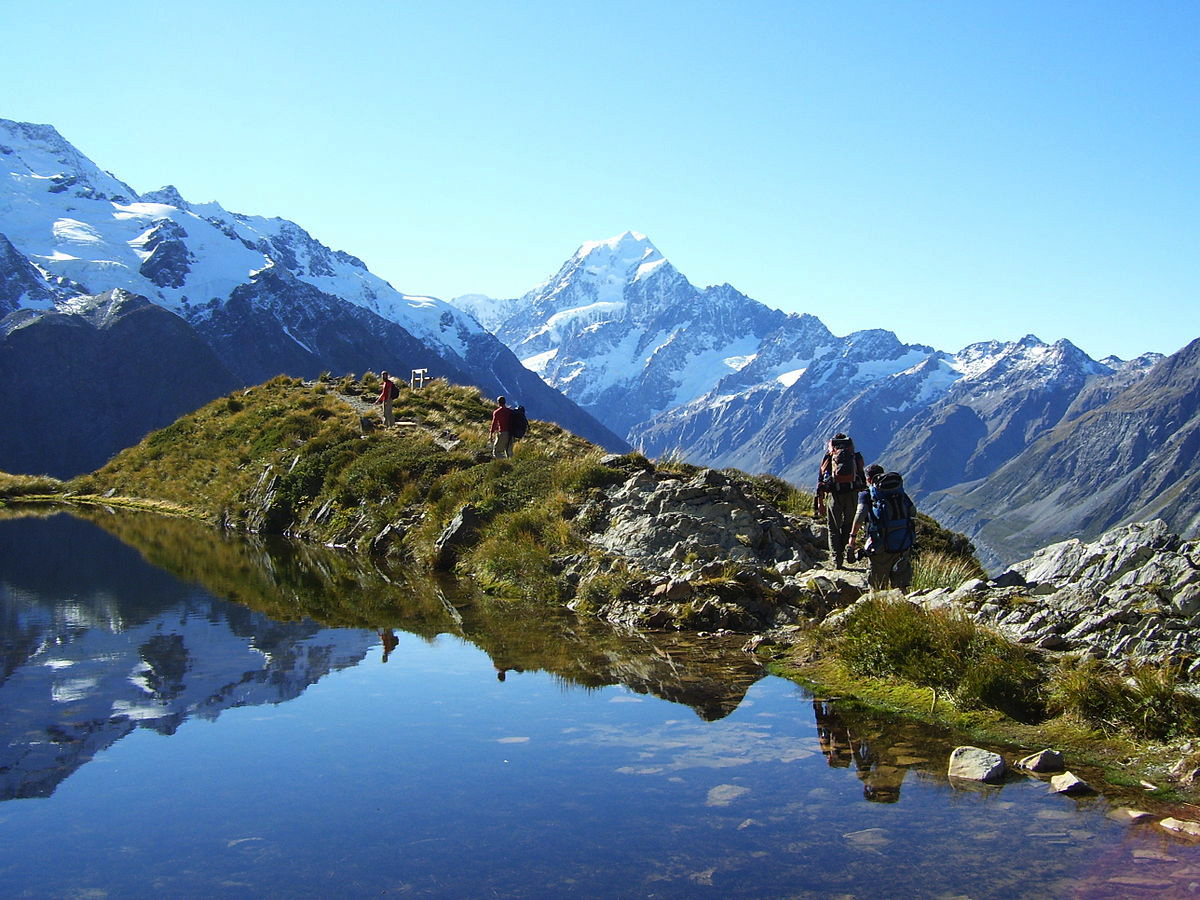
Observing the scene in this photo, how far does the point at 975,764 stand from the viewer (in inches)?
369

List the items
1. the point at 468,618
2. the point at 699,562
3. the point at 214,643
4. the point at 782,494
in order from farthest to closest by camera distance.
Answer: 1. the point at 782,494
2. the point at 699,562
3. the point at 468,618
4. the point at 214,643

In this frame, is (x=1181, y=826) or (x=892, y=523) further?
(x=892, y=523)

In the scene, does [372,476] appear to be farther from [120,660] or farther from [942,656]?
[942,656]

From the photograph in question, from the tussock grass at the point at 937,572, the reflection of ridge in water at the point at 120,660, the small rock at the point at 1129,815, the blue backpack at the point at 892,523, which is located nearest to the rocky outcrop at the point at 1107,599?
the tussock grass at the point at 937,572

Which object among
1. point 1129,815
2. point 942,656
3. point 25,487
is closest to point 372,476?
point 942,656

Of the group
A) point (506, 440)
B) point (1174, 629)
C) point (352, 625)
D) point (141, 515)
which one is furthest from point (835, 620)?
point (141, 515)

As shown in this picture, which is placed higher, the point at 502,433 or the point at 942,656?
the point at 502,433

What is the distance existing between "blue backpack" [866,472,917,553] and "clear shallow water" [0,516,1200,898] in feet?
11.1

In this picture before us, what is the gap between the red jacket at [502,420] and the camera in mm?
28172

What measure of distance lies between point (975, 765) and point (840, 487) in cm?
992

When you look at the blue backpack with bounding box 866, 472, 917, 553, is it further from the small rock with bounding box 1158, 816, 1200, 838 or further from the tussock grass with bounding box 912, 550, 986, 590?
the small rock with bounding box 1158, 816, 1200, 838

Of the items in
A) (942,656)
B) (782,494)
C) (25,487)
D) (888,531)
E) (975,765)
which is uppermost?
(25,487)

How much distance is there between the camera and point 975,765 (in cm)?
935

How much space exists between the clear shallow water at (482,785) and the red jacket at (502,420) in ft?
43.2
